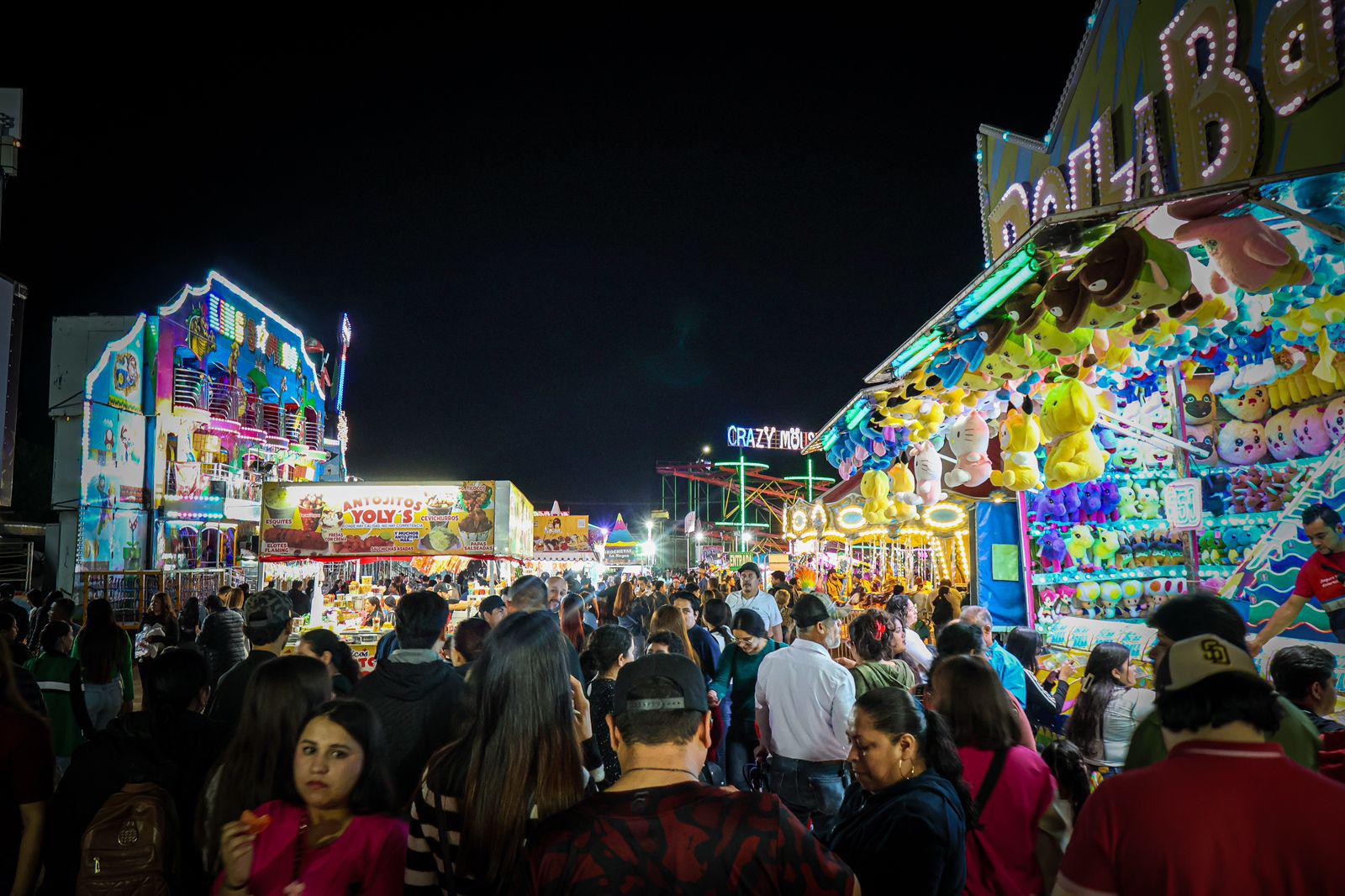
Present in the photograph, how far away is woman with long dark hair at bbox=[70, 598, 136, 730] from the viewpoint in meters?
6.07

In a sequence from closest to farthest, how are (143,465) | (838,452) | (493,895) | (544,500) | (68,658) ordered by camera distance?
(493,895) → (68,658) → (838,452) → (143,465) → (544,500)

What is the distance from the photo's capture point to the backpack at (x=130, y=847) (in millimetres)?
2920

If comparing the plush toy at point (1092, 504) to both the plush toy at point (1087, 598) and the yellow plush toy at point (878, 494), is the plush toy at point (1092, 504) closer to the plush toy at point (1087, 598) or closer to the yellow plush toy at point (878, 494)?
the plush toy at point (1087, 598)

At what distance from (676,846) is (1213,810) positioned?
145 cm

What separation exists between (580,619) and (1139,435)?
18.9ft

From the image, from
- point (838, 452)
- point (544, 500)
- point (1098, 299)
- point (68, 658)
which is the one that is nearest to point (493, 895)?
point (1098, 299)

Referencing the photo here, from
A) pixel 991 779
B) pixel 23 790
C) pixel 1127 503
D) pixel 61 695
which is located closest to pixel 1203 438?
pixel 1127 503

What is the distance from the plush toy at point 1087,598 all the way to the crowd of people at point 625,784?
14.0 ft

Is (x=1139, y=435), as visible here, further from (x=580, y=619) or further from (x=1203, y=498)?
(x=580, y=619)

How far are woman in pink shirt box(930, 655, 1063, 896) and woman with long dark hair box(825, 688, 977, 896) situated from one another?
7.7 inches

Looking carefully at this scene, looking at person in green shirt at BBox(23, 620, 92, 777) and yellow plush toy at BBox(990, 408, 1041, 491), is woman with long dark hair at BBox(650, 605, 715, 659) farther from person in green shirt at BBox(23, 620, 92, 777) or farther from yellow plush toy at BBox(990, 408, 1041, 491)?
person in green shirt at BBox(23, 620, 92, 777)

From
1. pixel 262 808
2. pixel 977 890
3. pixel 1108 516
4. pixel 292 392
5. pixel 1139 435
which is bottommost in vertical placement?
pixel 977 890

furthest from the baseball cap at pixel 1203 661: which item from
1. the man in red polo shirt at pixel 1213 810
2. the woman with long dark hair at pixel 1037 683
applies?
the woman with long dark hair at pixel 1037 683

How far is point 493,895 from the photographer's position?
2521 mm
